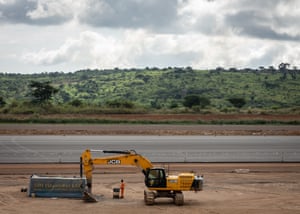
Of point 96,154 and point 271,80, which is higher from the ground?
point 271,80

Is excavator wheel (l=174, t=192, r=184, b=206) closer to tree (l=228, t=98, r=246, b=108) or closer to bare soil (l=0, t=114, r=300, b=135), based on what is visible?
bare soil (l=0, t=114, r=300, b=135)

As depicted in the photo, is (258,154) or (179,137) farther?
(179,137)

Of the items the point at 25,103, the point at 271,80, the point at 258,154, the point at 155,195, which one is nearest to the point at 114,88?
the point at 271,80

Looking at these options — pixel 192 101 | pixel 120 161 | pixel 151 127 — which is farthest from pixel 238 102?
pixel 120 161

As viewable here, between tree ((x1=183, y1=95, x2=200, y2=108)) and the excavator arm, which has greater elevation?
tree ((x1=183, y1=95, x2=200, y2=108))

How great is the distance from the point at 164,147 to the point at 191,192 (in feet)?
65.7

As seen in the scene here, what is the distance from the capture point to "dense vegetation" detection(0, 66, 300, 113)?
122688mm

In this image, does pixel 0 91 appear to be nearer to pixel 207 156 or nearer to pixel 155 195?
pixel 207 156

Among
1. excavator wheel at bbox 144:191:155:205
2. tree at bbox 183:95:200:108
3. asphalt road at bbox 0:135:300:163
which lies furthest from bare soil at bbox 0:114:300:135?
excavator wheel at bbox 144:191:155:205

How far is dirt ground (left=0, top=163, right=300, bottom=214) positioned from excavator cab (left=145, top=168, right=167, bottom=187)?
1062 mm

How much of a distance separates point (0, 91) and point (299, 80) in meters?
79.1

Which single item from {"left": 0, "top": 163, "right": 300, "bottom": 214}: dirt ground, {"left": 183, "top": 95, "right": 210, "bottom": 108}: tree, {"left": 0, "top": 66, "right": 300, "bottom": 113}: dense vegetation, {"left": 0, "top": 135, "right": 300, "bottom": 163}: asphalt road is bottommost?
{"left": 0, "top": 163, "right": 300, "bottom": 214}: dirt ground

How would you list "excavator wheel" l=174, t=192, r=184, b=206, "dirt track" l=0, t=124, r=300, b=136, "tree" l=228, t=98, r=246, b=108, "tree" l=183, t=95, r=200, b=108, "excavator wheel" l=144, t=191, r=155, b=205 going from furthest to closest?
"tree" l=228, t=98, r=246, b=108
"tree" l=183, t=95, r=200, b=108
"dirt track" l=0, t=124, r=300, b=136
"excavator wheel" l=174, t=192, r=184, b=206
"excavator wheel" l=144, t=191, r=155, b=205

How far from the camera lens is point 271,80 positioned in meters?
155
